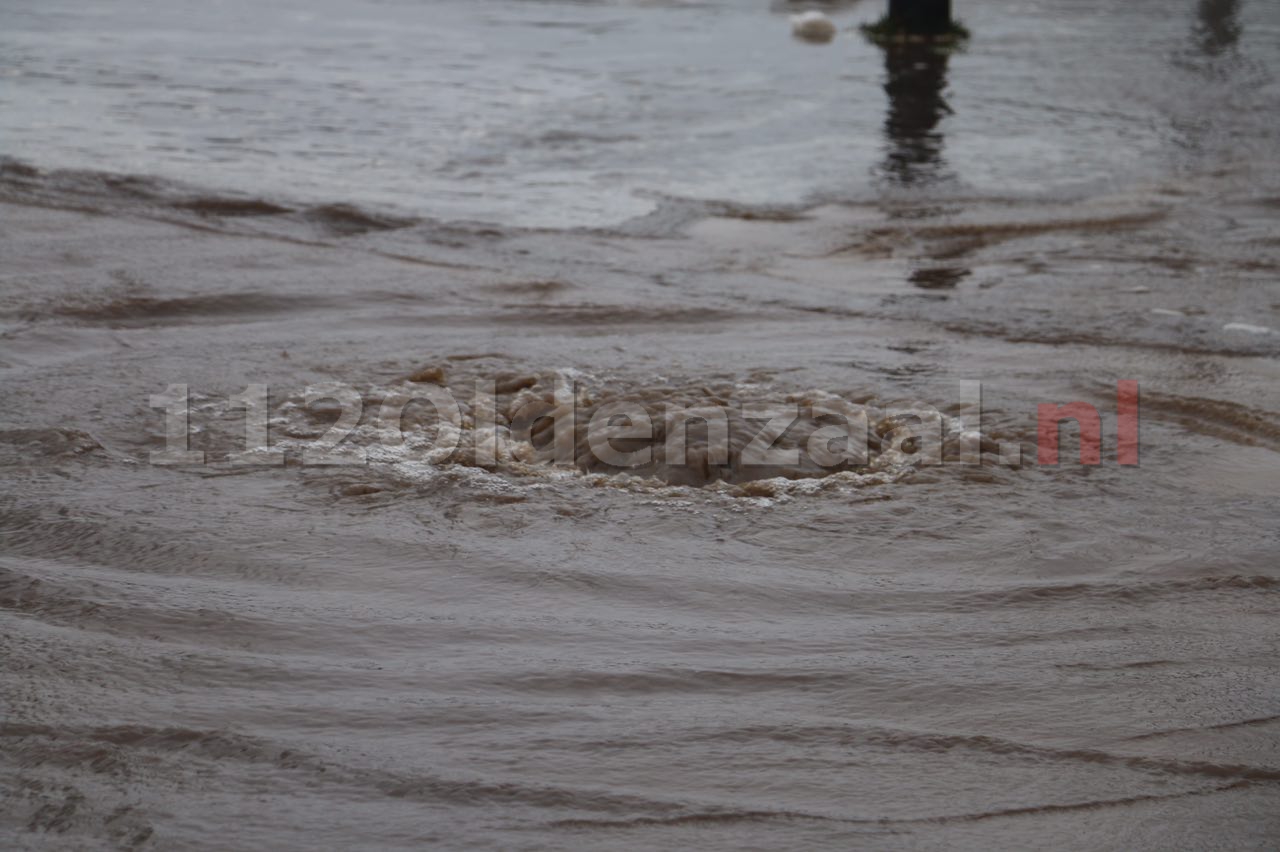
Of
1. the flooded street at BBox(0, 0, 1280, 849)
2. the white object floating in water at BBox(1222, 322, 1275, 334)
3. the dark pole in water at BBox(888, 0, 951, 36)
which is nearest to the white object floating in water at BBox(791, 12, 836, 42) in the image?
the dark pole in water at BBox(888, 0, 951, 36)

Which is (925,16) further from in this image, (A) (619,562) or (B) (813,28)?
(A) (619,562)

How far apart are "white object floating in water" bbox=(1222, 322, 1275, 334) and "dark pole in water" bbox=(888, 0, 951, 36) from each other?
7819 millimetres

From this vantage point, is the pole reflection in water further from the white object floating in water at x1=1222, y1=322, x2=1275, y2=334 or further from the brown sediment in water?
the white object floating in water at x1=1222, y1=322, x2=1275, y2=334

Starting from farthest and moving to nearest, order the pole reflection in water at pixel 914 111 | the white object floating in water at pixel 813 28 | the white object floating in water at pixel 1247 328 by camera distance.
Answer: the white object floating in water at pixel 813 28
the pole reflection in water at pixel 914 111
the white object floating in water at pixel 1247 328

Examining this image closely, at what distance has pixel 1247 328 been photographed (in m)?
4.67

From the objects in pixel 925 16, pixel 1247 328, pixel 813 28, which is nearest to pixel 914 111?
pixel 925 16

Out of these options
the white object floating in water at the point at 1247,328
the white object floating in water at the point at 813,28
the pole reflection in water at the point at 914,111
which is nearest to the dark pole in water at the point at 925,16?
the pole reflection in water at the point at 914,111

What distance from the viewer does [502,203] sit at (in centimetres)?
623

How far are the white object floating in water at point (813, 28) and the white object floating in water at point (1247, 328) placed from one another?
26.0 feet

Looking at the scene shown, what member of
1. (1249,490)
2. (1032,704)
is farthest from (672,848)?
(1249,490)

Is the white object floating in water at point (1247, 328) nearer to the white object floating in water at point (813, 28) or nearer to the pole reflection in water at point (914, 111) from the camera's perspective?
the pole reflection in water at point (914, 111)

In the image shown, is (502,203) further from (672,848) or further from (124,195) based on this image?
(672,848)

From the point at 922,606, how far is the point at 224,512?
5.39 feet

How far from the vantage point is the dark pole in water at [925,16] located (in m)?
11.8
